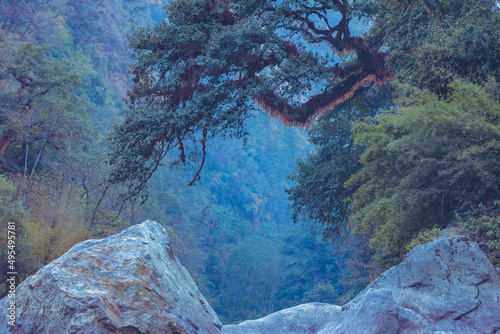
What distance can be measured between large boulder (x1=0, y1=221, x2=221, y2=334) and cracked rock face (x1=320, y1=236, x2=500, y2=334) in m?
2.22

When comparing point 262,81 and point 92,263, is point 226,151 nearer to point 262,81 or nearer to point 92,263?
point 262,81

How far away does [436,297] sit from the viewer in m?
4.96

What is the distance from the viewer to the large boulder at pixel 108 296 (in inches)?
148

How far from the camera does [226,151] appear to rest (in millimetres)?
48625

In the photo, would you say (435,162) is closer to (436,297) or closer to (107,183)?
(436,297)

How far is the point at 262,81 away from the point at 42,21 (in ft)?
88.4

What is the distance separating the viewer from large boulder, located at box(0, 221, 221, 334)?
3764mm

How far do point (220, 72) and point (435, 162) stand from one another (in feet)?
16.2

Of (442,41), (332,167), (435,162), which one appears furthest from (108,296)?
(332,167)

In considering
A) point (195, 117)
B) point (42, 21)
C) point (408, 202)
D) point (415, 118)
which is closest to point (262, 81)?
point (195, 117)

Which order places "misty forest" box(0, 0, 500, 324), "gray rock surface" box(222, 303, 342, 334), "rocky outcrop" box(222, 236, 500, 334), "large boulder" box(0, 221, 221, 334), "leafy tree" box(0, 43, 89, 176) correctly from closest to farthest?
"large boulder" box(0, 221, 221, 334) → "rocky outcrop" box(222, 236, 500, 334) → "misty forest" box(0, 0, 500, 324) → "gray rock surface" box(222, 303, 342, 334) → "leafy tree" box(0, 43, 89, 176)

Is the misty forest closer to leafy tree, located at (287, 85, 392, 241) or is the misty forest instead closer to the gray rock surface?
leafy tree, located at (287, 85, 392, 241)

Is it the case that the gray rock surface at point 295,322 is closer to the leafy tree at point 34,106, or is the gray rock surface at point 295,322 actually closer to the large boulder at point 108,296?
the large boulder at point 108,296

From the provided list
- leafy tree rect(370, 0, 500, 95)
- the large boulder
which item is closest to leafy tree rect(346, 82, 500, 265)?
leafy tree rect(370, 0, 500, 95)
